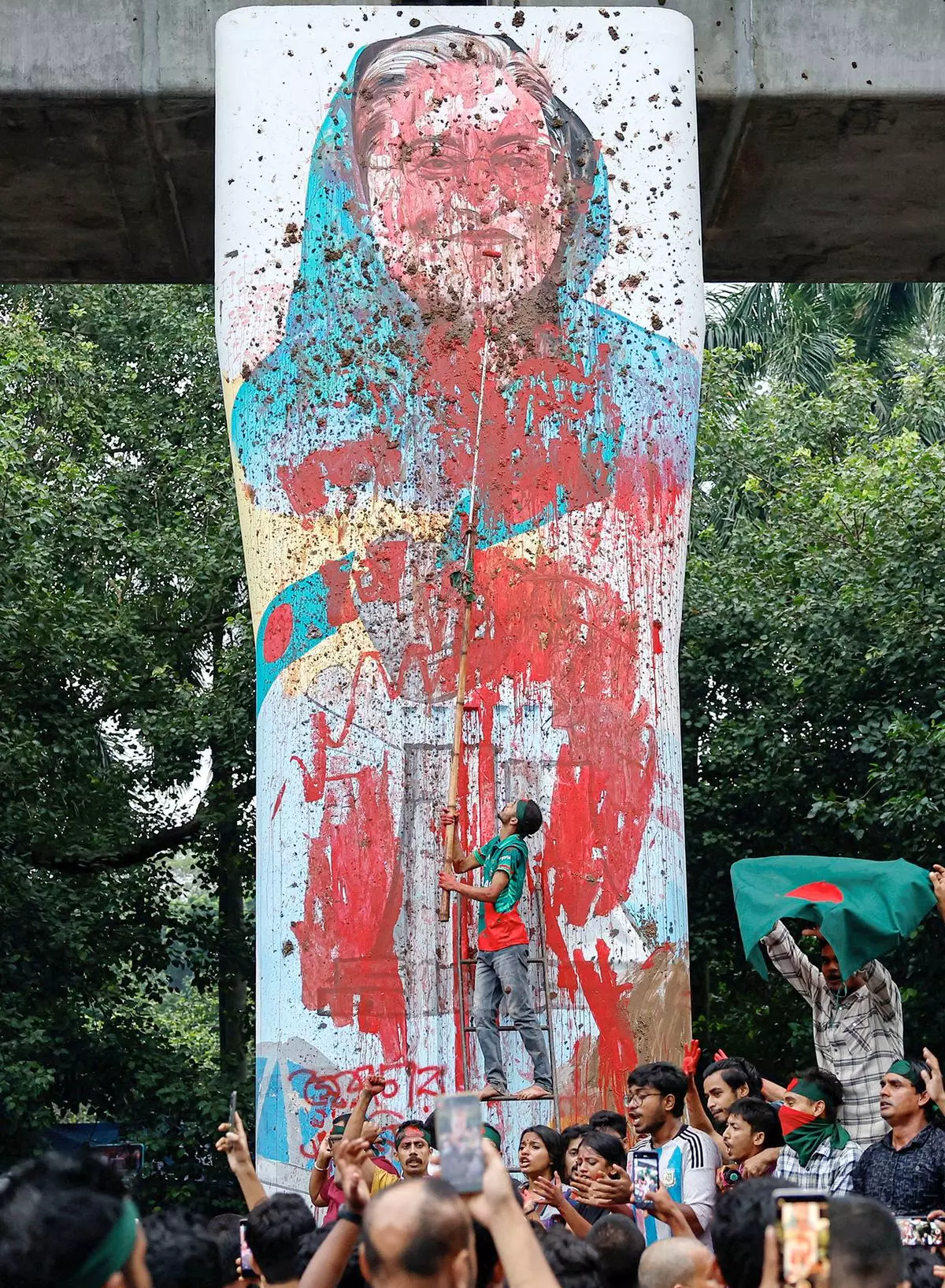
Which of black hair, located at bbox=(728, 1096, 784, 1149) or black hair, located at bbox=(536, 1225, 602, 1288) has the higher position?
black hair, located at bbox=(728, 1096, 784, 1149)

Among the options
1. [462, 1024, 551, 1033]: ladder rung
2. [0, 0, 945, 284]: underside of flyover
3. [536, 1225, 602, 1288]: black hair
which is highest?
[0, 0, 945, 284]: underside of flyover

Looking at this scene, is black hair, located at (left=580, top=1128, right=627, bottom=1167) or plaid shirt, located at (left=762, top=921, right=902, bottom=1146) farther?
plaid shirt, located at (left=762, top=921, right=902, bottom=1146)

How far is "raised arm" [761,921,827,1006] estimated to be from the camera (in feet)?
25.0

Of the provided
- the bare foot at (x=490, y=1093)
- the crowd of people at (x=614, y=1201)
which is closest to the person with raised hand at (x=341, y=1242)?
the crowd of people at (x=614, y=1201)

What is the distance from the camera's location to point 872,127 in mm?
→ 11422

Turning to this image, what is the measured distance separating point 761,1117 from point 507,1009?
9.13 ft

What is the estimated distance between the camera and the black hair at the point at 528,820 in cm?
904

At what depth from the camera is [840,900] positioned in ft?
24.0

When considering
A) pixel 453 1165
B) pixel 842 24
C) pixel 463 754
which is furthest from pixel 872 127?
pixel 453 1165

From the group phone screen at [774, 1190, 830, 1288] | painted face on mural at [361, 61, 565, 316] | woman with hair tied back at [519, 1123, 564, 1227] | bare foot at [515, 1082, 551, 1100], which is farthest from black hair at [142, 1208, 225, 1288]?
painted face on mural at [361, 61, 565, 316]

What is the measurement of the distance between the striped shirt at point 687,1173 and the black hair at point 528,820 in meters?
2.72

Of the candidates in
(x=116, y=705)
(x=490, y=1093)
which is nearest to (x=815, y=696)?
(x=116, y=705)

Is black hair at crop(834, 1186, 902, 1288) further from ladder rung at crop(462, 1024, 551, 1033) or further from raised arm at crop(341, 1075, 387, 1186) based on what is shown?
ladder rung at crop(462, 1024, 551, 1033)

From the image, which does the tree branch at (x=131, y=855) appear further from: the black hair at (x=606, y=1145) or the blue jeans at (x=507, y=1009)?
the black hair at (x=606, y=1145)
